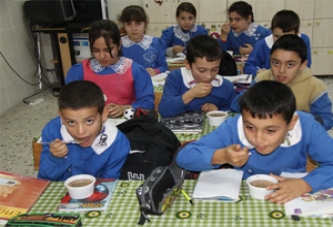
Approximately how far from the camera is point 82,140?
173 cm

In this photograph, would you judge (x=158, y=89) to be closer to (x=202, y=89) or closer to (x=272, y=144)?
(x=202, y=89)

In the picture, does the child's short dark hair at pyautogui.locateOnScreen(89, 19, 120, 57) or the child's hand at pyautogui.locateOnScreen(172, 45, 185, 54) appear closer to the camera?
the child's short dark hair at pyautogui.locateOnScreen(89, 19, 120, 57)

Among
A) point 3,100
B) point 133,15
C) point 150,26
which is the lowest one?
point 3,100

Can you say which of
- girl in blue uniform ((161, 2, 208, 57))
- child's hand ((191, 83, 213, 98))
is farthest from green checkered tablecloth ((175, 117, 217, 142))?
girl in blue uniform ((161, 2, 208, 57))

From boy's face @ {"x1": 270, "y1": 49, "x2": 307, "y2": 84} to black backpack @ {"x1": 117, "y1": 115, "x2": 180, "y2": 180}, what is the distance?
0.89 metres

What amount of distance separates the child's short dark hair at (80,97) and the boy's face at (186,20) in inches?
112

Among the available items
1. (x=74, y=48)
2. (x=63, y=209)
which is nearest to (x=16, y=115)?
(x=74, y=48)

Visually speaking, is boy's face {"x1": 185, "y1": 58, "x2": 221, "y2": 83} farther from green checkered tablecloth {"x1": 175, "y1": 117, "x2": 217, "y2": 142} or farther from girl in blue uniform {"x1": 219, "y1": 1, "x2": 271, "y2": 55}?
girl in blue uniform {"x1": 219, "y1": 1, "x2": 271, "y2": 55}

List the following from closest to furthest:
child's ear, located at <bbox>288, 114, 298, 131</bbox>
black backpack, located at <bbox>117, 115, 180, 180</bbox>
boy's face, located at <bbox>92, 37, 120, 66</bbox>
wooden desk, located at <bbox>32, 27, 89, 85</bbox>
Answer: child's ear, located at <bbox>288, 114, 298, 131</bbox>, black backpack, located at <bbox>117, 115, 180, 180</bbox>, boy's face, located at <bbox>92, 37, 120, 66</bbox>, wooden desk, located at <bbox>32, 27, 89, 85</bbox>

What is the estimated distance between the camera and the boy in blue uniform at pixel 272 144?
147 centimetres

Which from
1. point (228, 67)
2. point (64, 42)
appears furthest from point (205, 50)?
point (64, 42)

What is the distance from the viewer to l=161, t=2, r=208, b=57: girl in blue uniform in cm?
441

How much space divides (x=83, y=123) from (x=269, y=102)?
2.54 ft

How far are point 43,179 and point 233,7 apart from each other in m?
3.14
